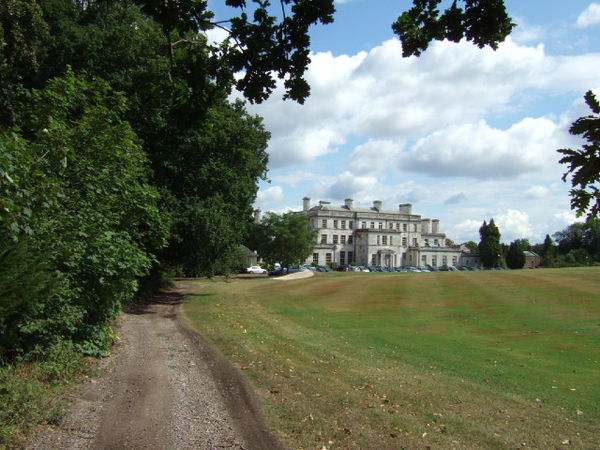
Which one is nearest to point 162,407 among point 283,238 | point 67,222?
point 67,222

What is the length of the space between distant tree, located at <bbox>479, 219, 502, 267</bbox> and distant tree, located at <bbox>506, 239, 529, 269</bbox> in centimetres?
354

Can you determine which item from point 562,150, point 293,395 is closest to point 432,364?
point 293,395

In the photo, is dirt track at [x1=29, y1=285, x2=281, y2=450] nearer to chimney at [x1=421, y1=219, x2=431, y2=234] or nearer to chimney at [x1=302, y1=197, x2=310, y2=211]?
chimney at [x1=302, y1=197, x2=310, y2=211]

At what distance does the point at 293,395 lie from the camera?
32.5 feet

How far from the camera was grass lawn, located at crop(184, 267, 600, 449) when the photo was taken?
8.33 metres

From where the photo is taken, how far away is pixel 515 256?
11869 centimetres

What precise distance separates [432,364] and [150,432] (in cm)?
910

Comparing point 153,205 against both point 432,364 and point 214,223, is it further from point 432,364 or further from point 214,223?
point 214,223

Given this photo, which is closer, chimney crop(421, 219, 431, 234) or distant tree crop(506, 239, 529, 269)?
distant tree crop(506, 239, 529, 269)

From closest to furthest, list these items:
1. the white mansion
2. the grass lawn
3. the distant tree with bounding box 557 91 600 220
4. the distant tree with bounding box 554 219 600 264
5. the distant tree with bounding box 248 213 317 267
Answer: the distant tree with bounding box 557 91 600 220
the grass lawn
the distant tree with bounding box 248 213 317 267
the distant tree with bounding box 554 219 600 264
the white mansion

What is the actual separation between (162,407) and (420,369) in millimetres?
7502

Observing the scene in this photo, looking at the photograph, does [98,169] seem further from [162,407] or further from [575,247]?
[575,247]

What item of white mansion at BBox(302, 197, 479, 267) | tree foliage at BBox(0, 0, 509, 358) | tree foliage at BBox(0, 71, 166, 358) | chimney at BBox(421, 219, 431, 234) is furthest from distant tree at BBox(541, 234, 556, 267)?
tree foliage at BBox(0, 71, 166, 358)

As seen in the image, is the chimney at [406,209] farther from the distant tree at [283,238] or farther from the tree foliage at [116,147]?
the tree foliage at [116,147]
